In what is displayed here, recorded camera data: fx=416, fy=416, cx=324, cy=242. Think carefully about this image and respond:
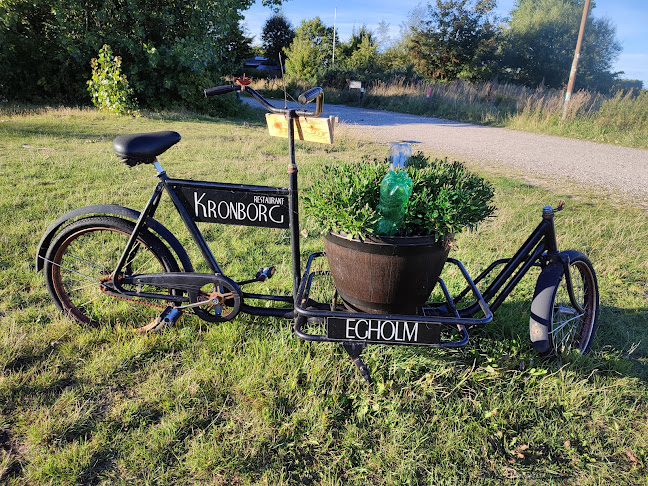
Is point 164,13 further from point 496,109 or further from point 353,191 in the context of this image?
point 353,191

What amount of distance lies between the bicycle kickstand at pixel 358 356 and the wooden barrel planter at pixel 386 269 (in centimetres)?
21

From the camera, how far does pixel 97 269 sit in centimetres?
282

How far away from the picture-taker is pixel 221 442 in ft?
6.40

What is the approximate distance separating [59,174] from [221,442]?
508 centimetres

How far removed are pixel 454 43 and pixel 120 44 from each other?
21397mm

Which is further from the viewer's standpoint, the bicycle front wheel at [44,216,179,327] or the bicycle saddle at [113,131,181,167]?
the bicycle front wheel at [44,216,179,327]

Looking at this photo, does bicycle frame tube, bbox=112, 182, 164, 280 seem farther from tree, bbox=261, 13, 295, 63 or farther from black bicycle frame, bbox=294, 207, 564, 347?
tree, bbox=261, 13, 295, 63

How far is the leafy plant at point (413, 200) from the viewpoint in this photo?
1.93 metres

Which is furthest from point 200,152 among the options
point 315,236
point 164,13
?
point 164,13

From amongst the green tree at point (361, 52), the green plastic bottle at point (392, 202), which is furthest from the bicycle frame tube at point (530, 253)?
the green tree at point (361, 52)

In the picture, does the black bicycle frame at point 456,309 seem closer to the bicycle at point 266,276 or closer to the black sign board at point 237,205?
the bicycle at point 266,276

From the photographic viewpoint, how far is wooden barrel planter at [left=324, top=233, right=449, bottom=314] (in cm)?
192

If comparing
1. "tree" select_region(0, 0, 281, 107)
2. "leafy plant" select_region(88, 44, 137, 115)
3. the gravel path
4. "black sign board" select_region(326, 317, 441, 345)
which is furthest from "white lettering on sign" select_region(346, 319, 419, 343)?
"tree" select_region(0, 0, 281, 107)

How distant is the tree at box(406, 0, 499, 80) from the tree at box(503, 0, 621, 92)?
4.08 meters
